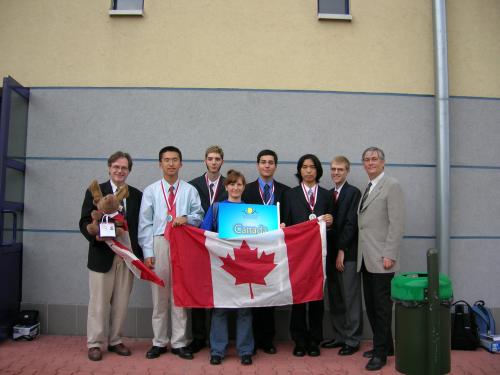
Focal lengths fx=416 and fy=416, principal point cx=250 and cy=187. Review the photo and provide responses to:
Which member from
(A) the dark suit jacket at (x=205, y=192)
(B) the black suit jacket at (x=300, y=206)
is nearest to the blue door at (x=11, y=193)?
(A) the dark suit jacket at (x=205, y=192)

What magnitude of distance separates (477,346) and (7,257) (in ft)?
18.0

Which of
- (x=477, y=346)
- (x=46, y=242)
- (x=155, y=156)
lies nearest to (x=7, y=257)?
(x=46, y=242)

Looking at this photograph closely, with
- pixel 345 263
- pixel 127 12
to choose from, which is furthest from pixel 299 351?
pixel 127 12

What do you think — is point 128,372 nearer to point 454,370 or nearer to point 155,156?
point 155,156

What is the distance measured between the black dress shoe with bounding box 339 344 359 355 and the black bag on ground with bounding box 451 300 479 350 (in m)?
1.16

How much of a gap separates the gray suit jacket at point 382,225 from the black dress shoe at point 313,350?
3.36 feet

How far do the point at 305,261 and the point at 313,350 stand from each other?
962 millimetres

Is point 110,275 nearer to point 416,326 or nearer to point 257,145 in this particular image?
point 257,145

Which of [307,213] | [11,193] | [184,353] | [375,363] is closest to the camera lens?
[375,363]

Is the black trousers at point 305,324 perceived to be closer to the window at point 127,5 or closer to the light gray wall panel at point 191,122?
the light gray wall panel at point 191,122

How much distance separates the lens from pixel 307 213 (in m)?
4.44

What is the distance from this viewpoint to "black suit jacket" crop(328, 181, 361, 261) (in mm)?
4438

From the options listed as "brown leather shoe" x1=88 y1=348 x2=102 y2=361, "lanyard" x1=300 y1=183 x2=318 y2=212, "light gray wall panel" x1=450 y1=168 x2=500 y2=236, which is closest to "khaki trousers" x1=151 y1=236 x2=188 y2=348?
"brown leather shoe" x1=88 y1=348 x2=102 y2=361

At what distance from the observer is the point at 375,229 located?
4180 mm
